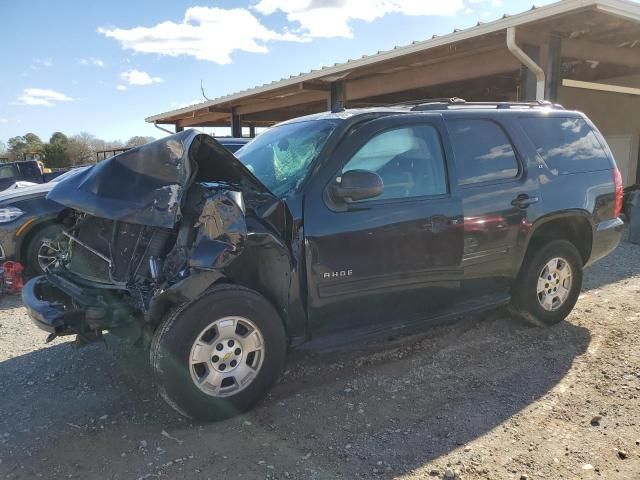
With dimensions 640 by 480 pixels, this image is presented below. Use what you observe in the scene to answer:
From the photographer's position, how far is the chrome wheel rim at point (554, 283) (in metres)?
4.64

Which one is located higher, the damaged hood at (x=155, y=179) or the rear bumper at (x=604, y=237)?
the damaged hood at (x=155, y=179)

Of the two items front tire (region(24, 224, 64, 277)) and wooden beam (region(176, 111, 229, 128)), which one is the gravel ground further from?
wooden beam (region(176, 111, 229, 128))

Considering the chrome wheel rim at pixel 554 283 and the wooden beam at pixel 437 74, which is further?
the wooden beam at pixel 437 74

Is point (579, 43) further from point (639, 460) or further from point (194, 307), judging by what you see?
point (194, 307)

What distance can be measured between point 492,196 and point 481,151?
0.38 meters

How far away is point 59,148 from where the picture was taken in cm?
4031

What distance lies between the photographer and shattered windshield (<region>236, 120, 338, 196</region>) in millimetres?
3572

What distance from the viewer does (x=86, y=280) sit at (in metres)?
3.65

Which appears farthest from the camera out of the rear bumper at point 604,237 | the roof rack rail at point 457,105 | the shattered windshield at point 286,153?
the rear bumper at point 604,237

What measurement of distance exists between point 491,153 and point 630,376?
1967 mm

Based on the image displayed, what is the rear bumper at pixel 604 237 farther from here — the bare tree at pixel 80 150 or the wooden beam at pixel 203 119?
the bare tree at pixel 80 150

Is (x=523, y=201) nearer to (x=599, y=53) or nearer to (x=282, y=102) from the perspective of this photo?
(x=599, y=53)

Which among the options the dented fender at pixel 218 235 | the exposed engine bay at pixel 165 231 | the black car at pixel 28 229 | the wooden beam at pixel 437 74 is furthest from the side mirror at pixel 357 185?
the wooden beam at pixel 437 74

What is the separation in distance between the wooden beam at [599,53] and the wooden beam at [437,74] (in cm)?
89
